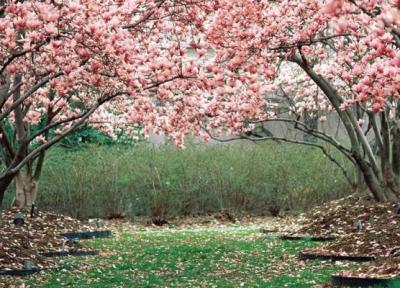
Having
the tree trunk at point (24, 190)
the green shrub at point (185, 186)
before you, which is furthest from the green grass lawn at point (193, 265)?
the green shrub at point (185, 186)

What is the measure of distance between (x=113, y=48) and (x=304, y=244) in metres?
7.01

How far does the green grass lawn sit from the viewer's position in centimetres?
1041

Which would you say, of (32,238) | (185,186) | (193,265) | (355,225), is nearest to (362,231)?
(355,225)

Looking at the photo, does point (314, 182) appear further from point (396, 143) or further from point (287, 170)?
point (396, 143)

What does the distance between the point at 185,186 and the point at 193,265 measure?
11705mm

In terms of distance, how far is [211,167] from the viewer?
24.4m

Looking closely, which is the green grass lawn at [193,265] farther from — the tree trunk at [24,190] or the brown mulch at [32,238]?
the tree trunk at [24,190]

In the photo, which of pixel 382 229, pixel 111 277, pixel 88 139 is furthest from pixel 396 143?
pixel 88 139

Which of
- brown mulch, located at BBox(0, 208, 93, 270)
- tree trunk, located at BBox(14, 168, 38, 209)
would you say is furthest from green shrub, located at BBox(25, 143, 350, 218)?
brown mulch, located at BBox(0, 208, 93, 270)

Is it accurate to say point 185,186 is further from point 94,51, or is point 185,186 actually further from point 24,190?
point 94,51

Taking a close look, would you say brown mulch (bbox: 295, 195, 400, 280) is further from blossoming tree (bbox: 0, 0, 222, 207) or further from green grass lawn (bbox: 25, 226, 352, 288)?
blossoming tree (bbox: 0, 0, 222, 207)

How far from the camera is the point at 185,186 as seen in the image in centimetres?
2422

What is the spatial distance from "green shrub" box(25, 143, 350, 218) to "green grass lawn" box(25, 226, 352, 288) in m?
5.91

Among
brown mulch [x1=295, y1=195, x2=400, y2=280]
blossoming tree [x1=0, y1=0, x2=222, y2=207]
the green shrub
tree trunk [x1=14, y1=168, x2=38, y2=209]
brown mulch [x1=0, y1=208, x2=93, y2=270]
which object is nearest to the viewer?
blossoming tree [x1=0, y1=0, x2=222, y2=207]
